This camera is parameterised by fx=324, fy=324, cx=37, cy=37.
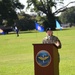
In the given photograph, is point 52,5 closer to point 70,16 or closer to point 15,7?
point 15,7

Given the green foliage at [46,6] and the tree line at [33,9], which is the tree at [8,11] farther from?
the green foliage at [46,6]

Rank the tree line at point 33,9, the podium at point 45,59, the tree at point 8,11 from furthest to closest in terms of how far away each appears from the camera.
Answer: the tree at point 8,11
the tree line at point 33,9
the podium at point 45,59

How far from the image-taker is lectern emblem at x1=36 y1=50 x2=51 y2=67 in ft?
29.2

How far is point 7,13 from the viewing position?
10519 cm

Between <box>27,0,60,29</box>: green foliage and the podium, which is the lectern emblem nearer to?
the podium

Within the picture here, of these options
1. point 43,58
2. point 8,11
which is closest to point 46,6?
point 8,11

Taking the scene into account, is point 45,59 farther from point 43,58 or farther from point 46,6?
point 46,6

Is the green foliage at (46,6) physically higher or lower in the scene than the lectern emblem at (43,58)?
higher

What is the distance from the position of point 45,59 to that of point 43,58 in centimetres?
6

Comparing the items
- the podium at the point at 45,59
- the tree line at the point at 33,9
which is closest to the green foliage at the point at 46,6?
the tree line at the point at 33,9

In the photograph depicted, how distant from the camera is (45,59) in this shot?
8.89m

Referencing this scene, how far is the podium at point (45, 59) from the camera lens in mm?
8867

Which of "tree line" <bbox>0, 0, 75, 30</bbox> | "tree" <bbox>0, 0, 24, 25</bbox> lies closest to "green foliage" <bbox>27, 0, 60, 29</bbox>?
"tree line" <bbox>0, 0, 75, 30</bbox>

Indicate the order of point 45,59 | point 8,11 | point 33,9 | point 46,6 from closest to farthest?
point 45,59
point 46,6
point 33,9
point 8,11
